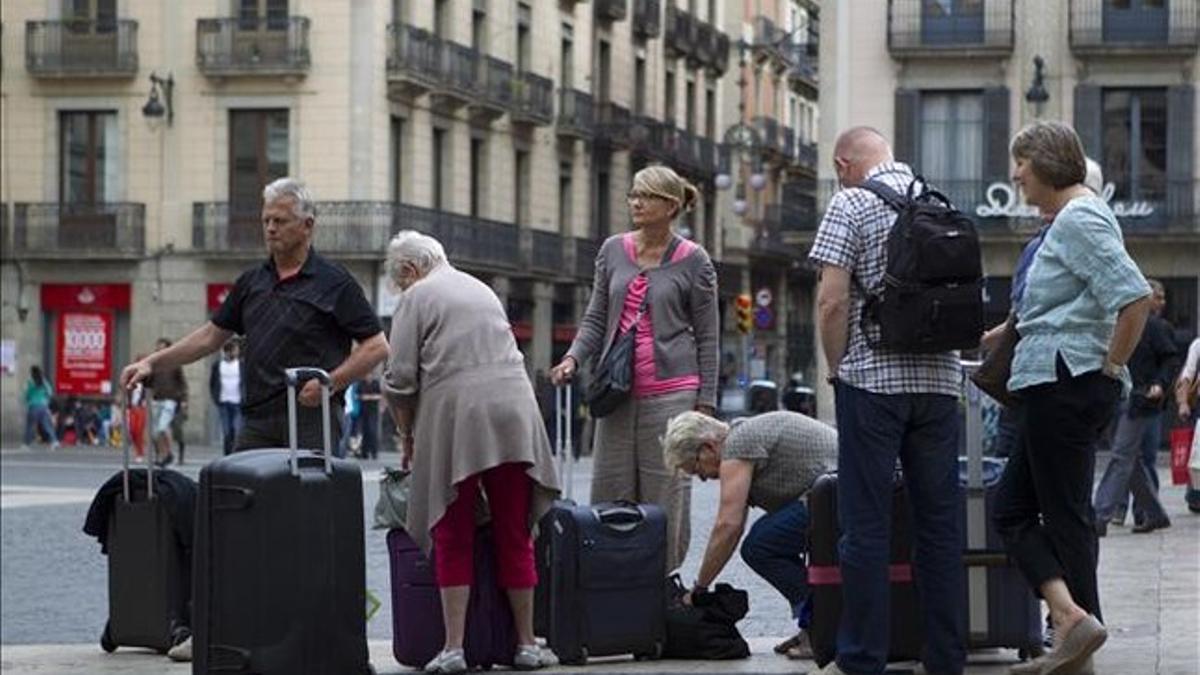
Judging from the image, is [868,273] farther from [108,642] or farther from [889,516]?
[108,642]

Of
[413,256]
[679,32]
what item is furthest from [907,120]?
[413,256]

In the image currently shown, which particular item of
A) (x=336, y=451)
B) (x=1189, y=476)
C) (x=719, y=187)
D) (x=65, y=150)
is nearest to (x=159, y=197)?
(x=65, y=150)

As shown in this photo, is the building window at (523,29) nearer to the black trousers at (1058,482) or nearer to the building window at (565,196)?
the building window at (565,196)

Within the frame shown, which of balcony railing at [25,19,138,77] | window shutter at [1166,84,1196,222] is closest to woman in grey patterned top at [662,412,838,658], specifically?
window shutter at [1166,84,1196,222]

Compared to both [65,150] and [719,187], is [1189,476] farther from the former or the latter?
[65,150]

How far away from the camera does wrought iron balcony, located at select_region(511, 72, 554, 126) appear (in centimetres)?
1891

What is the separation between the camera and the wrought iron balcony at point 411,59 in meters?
19.9

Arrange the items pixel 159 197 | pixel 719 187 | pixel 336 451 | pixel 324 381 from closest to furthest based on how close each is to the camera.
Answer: pixel 324 381 → pixel 336 451 → pixel 719 187 → pixel 159 197

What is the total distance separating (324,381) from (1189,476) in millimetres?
8290

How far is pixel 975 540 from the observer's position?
8.46 meters

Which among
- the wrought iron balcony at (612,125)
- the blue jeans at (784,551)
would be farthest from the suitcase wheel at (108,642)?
the wrought iron balcony at (612,125)

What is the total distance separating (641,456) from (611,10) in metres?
9.00

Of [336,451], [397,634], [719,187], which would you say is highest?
[719,187]

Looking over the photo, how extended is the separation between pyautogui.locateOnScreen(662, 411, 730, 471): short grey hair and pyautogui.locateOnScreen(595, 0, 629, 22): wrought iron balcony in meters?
9.05
